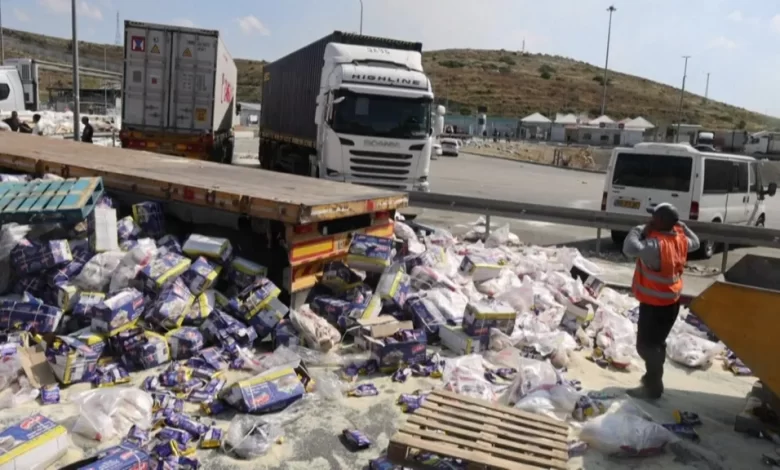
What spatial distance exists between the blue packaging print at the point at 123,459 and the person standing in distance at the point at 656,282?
401 cm

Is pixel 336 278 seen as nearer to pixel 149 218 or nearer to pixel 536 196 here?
pixel 149 218

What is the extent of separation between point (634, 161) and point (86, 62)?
92319 mm

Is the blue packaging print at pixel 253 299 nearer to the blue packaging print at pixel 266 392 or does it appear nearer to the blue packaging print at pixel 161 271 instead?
the blue packaging print at pixel 161 271

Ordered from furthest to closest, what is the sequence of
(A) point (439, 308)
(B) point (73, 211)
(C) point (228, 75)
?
(C) point (228, 75) < (A) point (439, 308) < (B) point (73, 211)

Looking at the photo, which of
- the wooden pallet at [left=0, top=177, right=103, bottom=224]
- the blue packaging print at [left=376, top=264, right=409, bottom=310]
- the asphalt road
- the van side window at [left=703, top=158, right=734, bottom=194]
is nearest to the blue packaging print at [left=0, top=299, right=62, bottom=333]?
the wooden pallet at [left=0, top=177, right=103, bottom=224]

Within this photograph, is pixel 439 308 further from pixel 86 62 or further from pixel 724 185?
pixel 86 62

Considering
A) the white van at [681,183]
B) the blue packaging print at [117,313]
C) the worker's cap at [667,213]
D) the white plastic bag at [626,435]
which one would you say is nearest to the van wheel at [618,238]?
the white van at [681,183]

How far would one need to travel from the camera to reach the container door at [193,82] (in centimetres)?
1642

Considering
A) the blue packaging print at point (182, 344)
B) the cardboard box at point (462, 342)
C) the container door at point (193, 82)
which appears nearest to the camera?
the blue packaging print at point (182, 344)

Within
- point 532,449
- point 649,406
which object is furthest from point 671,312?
point 532,449

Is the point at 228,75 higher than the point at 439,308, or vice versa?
the point at 228,75

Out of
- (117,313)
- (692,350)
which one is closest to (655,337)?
(692,350)

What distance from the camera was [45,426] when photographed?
12.8 ft

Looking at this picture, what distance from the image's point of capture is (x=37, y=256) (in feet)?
19.2
